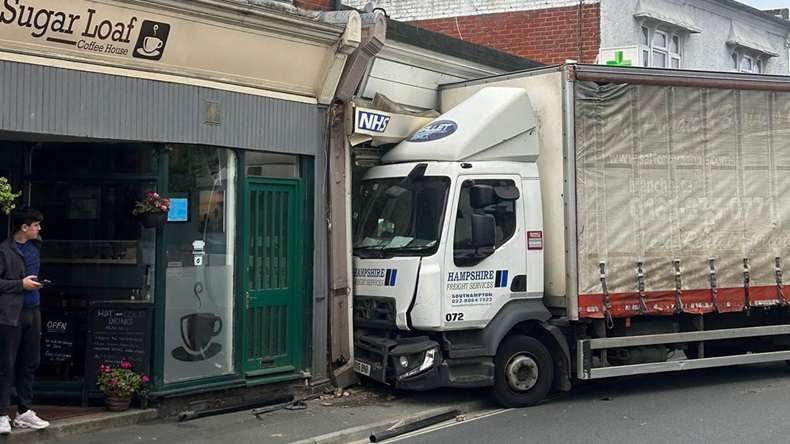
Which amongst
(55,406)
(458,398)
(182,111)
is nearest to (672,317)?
(458,398)

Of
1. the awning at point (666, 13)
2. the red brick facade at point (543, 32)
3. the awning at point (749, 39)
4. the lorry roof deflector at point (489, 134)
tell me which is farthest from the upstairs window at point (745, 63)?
the lorry roof deflector at point (489, 134)

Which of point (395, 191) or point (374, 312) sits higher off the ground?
point (395, 191)

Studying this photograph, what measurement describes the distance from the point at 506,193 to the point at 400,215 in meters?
1.20

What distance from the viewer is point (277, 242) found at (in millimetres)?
10195

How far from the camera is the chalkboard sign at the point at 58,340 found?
932 cm

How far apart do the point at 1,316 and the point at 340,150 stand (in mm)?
4315

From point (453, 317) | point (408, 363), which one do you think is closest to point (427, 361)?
point (408, 363)

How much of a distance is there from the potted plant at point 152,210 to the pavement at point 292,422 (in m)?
1.84

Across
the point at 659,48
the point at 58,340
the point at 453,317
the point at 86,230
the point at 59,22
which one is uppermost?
the point at 659,48

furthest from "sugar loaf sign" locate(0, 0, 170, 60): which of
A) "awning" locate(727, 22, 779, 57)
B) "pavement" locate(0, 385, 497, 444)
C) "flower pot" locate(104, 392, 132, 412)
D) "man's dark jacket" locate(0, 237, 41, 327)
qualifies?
"awning" locate(727, 22, 779, 57)

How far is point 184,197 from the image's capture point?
9.37 m

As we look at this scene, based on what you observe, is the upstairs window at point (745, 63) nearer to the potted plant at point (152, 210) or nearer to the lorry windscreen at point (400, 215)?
the lorry windscreen at point (400, 215)

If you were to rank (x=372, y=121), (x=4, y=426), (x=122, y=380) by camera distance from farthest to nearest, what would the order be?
(x=372, y=121)
(x=122, y=380)
(x=4, y=426)

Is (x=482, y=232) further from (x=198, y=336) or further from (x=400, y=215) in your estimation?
(x=198, y=336)
